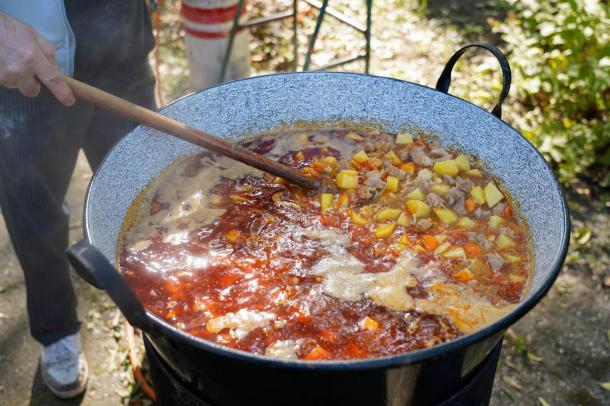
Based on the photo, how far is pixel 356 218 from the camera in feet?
7.16

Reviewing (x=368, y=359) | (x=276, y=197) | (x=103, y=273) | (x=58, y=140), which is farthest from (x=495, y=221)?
(x=58, y=140)

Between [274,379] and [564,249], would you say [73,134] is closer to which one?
[274,379]

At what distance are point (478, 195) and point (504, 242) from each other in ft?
0.86

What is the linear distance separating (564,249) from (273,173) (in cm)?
108

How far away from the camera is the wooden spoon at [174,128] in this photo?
6.48 feet

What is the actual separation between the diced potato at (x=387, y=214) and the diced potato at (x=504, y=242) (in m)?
0.38

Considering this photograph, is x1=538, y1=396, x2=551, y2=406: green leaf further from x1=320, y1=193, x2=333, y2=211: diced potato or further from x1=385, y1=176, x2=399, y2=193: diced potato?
x1=320, y1=193, x2=333, y2=211: diced potato

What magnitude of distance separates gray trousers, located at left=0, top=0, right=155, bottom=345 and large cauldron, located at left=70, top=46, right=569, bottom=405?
564 millimetres

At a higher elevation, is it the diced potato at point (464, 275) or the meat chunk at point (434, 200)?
the meat chunk at point (434, 200)

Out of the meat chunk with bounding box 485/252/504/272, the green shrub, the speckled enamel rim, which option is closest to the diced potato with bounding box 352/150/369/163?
the meat chunk with bounding box 485/252/504/272

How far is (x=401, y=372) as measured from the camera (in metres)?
1.49

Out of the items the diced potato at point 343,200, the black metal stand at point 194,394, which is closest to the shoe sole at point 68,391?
the black metal stand at point 194,394

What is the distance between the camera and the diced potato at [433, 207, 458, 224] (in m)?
2.21

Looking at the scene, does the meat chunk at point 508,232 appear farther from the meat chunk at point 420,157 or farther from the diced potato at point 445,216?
the meat chunk at point 420,157
